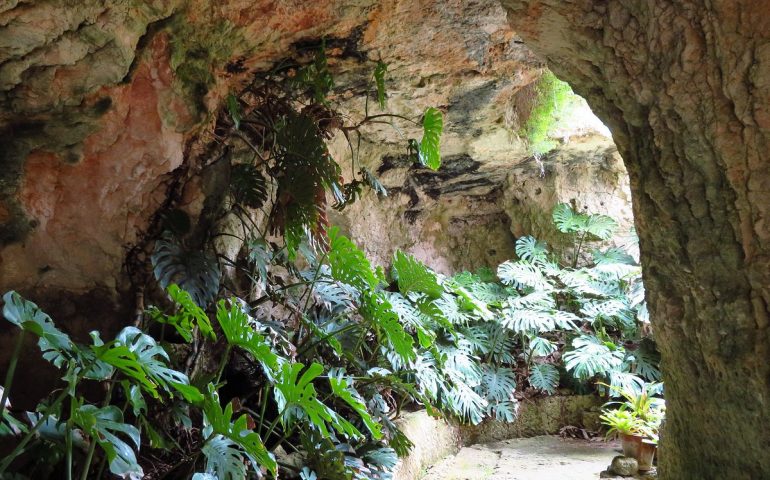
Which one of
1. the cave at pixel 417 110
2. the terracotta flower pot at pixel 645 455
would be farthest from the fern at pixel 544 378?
the cave at pixel 417 110

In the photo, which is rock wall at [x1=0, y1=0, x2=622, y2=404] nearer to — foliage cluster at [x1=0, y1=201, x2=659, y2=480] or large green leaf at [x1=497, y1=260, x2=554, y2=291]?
foliage cluster at [x1=0, y1=201, x2=659, y2=480]

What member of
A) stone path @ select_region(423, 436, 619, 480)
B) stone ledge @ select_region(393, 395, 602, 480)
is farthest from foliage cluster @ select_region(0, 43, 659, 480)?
stone path @ select_region(423, 436, 619, 480)

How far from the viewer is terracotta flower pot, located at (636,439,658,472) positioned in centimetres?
356

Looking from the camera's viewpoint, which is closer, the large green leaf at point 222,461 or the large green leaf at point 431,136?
Answer: the large green leaf at point 222,461

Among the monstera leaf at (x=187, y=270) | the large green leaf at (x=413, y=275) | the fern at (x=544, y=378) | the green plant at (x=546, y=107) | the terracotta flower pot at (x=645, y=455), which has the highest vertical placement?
the green plant at (x=546, y=107)

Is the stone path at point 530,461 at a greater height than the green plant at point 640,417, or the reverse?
the green plant at point 640,417

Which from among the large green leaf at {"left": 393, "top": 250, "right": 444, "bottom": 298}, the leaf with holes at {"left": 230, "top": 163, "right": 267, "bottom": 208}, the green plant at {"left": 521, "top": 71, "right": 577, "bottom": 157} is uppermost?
the green plant at {"left": 521, "top": 71, "right": 577, "bottom": 157}

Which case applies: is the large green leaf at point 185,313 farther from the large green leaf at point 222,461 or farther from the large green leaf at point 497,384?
the large green leaf at point 497,384

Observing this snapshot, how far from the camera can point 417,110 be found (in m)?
4.20

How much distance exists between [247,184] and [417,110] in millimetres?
1384

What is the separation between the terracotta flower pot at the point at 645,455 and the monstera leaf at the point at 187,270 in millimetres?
2509

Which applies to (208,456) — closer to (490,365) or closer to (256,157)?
(256,157)

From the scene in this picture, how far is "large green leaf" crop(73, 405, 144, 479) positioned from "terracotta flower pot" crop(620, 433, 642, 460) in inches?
110

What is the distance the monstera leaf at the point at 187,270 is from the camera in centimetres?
282
